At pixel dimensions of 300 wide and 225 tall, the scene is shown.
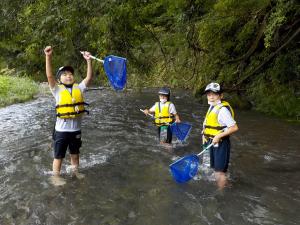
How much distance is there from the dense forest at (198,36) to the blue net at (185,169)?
4.03m

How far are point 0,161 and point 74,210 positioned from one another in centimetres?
329

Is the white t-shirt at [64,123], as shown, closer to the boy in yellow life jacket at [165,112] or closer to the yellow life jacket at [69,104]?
the yellow life jacket at [69,104]

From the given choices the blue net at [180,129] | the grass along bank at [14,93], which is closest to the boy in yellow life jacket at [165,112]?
the blue net at [180,129]

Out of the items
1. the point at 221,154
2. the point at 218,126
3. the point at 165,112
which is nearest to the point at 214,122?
the point at 218,126

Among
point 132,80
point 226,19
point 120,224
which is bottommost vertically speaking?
point 120,224

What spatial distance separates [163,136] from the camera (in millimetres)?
9664

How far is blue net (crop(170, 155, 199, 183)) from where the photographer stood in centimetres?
625

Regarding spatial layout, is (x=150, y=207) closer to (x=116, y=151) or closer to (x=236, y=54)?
(x=116, y=151)

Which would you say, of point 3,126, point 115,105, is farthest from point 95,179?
point 115,105

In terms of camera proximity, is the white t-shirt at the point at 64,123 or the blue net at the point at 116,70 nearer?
the white t-shirt at the point at 64,123

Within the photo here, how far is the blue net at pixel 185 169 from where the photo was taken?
6.25m

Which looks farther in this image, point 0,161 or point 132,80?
point 132,80

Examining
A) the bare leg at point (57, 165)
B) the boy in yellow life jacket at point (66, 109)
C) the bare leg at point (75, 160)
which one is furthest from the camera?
the bare leg at point (75, 160)

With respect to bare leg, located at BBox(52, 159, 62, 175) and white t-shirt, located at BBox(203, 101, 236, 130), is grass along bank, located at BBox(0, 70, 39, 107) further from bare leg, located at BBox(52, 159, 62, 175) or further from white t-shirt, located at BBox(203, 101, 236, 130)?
white t-shirt, located at BBox(203, 101, 236, 130)
